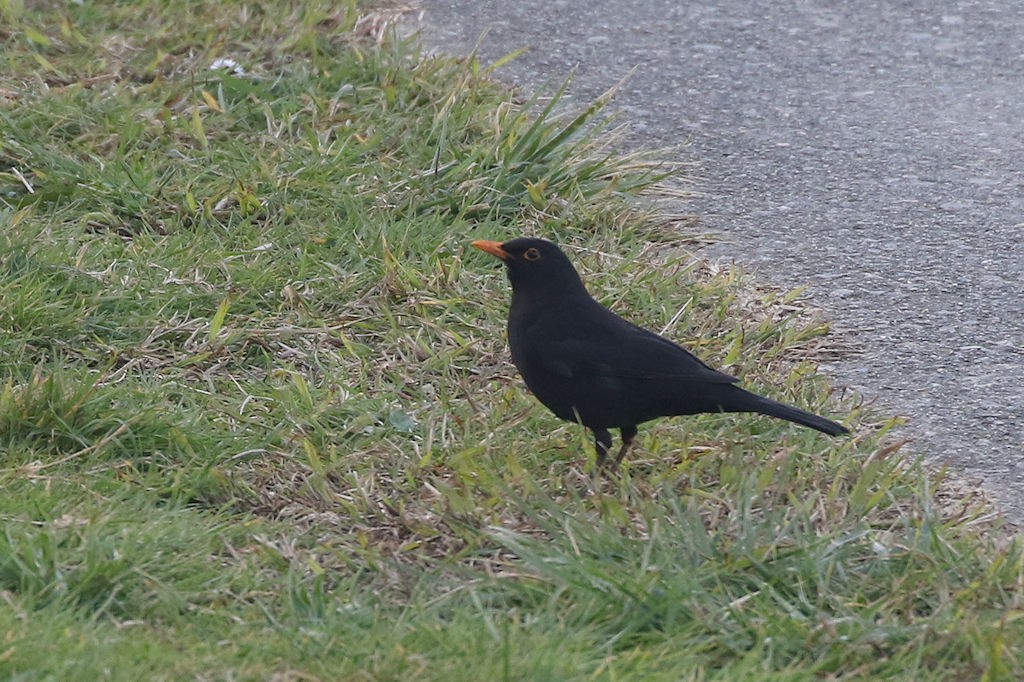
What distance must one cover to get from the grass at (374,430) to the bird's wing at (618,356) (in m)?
0.27

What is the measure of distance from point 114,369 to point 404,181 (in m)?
1.42

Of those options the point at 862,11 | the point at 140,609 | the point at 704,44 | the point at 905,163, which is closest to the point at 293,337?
the point at 140,609

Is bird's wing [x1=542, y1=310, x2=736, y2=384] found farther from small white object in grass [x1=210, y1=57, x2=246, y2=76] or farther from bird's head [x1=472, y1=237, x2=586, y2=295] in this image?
small white object in grass [x1=210, y1=57, x2=246, y2=76]

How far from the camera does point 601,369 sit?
368 cm

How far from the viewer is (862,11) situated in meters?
7.45

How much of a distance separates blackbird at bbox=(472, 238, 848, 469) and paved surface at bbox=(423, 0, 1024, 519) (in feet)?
2.54

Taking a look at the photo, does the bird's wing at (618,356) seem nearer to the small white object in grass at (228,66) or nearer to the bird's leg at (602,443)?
the bird's leg at (602,443)

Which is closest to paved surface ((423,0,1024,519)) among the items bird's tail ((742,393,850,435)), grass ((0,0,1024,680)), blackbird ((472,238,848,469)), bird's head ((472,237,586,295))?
grass ((0,0,1024,680))

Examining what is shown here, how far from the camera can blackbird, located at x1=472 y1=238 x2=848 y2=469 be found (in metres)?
3.60

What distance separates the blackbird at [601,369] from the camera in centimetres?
360

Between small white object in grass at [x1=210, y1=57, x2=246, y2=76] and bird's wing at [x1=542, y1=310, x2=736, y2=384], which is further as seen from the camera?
small white object in grass at [x1=210, y1=57, x2=246, y2=76]

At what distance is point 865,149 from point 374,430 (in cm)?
288

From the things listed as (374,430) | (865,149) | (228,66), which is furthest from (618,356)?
(228,66)

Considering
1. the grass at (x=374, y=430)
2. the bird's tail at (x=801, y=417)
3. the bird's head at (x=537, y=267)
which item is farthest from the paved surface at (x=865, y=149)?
the bird's head at (x=537, y=267)
